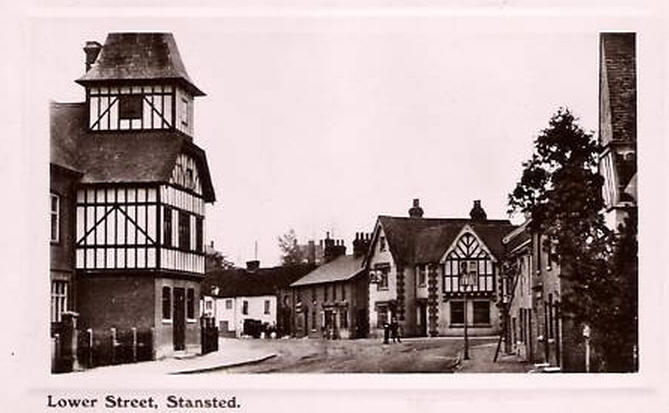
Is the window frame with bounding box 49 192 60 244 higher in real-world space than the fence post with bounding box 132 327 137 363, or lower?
higher

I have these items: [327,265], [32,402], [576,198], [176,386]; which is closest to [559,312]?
[576,198]

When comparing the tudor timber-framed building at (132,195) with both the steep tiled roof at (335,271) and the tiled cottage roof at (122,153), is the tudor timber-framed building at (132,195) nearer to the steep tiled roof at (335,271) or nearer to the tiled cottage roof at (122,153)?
the tiled cottage roof at (122,153)

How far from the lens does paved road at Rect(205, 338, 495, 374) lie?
5.59 metres

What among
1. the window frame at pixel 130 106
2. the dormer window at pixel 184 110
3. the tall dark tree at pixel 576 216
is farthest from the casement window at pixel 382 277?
the window frame at pixel 130 106

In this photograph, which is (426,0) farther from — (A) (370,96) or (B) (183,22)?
(B) (183,22)

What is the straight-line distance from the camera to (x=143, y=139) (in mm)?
5711

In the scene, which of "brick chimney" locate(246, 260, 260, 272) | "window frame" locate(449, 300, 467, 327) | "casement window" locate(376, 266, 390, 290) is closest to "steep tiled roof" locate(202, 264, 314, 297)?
"brick chimney" locate(246, 260, 260, 272)

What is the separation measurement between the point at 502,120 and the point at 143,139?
1.14 metres

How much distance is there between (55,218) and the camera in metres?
5.57

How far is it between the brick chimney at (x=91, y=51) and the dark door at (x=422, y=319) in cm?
130

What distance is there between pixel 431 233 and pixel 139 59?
107 cm

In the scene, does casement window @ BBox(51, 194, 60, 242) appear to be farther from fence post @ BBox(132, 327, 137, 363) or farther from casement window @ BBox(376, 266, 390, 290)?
casement window @ BBox(376, 266, 390, 290)

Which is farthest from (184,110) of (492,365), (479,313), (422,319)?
(492,365)

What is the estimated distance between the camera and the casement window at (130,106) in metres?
5.70
